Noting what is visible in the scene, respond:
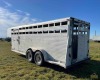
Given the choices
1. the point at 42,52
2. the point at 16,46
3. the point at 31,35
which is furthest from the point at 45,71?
the point at 16,46

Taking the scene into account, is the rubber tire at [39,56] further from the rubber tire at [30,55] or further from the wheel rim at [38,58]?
the rubber tire at [30,55]

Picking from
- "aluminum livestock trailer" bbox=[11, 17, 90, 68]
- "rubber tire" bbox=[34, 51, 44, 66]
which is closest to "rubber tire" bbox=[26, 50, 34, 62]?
"aluminum livestock trailer" bbox=[11, 17, 90, 68]

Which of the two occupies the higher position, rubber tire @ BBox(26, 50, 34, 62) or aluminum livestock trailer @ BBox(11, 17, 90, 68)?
aluminum livestock trailer @ BBox(11, 17, 90, 68)

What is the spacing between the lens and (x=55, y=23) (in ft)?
24.0

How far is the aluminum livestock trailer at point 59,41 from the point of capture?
667 centimetres

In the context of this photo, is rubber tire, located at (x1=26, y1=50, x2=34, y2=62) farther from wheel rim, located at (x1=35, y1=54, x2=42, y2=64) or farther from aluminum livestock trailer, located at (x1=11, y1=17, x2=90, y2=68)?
wheel rim, located at (x1=35, y1=54, x2=42, y2=64)

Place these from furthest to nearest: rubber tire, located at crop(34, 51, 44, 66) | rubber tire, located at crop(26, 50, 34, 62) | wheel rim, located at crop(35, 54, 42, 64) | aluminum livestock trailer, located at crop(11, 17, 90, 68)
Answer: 1. rubber tire, located at crop(26, 50, 34, 62)
2. wheel rim, located at crop(35, 54, 42, 64)
3. rubber tire, located at crop(34, 51, 44, 66)
4. aluminum livestock trailer, located at crop(11, 17, 90, 68)

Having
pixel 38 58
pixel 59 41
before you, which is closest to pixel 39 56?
pixel 38 58

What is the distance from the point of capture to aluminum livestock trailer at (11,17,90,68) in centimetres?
667

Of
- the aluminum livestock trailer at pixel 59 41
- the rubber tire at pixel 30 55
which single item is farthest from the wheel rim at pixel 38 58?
the rubber tire at pixel 30 55

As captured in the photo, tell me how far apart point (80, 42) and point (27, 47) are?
158 inches

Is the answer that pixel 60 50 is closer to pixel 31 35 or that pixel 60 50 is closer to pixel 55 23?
pixel 55 23

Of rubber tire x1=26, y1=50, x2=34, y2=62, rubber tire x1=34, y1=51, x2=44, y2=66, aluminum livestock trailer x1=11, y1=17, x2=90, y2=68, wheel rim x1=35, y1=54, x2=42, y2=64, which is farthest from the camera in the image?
rubber tire x1=26, y1=50, x2=34, y2=62

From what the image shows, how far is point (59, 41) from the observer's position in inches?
275
